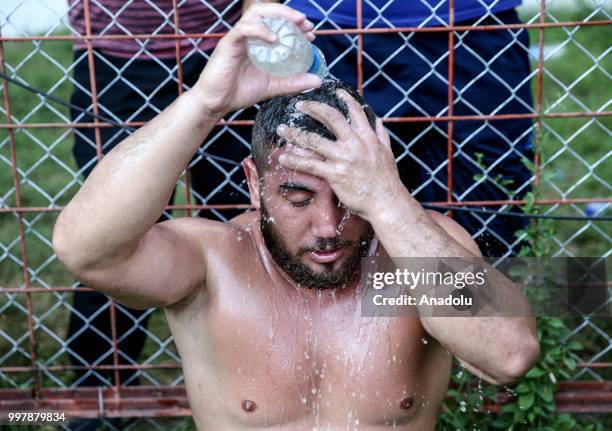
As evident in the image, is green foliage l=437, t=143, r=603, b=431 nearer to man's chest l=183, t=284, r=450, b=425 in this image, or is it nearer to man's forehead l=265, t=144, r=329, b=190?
man's chest l=183, t=284, r=450, b=425

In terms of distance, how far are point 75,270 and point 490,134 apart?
1.69 meters

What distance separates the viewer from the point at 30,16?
6.04m

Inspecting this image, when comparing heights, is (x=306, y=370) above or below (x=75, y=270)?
below

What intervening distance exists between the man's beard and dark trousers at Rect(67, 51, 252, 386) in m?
0.83

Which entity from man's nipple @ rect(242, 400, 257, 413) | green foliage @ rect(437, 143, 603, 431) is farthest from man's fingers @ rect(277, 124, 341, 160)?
green foliage @ rect(437, 143, 603, 431)

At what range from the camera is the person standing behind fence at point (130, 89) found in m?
3.07

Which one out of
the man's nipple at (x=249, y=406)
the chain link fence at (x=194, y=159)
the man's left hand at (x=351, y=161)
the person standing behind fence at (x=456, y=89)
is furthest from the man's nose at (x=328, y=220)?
the person standing behind fence at (x=456, y=89)

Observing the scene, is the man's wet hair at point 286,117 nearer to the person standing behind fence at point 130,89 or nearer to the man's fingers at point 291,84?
the man's fingers at point 291,84

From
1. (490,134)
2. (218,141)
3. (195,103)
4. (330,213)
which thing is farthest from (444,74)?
(195,103)

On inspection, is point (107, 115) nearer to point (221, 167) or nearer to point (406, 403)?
point (221, 167)

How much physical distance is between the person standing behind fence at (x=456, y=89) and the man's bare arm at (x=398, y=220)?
938mm

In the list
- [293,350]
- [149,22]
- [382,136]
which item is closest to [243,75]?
[382,136]

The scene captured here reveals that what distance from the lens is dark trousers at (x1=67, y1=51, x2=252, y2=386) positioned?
313 centimetres

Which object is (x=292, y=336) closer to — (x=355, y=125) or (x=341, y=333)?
(x=341, y=333)
